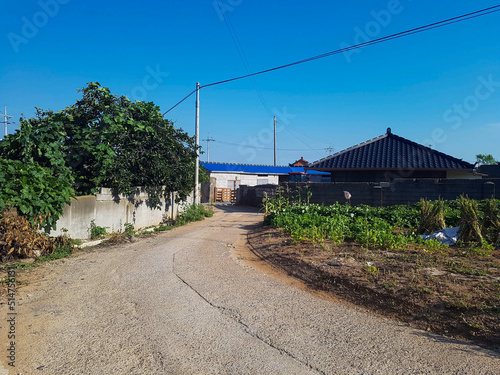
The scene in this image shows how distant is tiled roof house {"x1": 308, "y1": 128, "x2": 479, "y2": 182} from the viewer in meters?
19.8

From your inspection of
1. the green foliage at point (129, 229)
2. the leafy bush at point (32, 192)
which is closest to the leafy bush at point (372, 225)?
the green foliage at point (129, 229)

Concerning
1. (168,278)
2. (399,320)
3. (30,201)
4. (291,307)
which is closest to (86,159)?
(30,201)

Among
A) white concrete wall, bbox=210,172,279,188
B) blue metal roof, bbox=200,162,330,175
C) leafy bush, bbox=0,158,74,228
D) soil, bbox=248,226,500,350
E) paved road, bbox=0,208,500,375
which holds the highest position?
blue metal roof, bbox=200,162,330,175

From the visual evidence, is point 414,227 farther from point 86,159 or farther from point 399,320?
point 86,159

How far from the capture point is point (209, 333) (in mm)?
4617

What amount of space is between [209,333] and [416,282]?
3.21m

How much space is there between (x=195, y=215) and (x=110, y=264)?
9960 mm

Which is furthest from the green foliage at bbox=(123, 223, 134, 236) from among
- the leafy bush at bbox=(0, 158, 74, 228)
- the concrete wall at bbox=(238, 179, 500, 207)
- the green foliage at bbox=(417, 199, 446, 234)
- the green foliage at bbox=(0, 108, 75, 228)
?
the green foliage at bbox=(417, 199, 446, 234)

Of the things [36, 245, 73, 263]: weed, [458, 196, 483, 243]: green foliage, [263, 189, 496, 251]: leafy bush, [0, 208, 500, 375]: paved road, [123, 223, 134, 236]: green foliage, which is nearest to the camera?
[0, 208, 500, 375]: paved road

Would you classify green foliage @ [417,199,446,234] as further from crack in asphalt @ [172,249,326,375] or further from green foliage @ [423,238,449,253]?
crack in asphalt @ [172,249,326,375]

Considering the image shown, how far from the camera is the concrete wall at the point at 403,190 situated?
15.6m

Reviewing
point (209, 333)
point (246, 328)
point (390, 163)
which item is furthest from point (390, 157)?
point (209, 333)

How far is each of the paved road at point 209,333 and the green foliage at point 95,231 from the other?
403 cm

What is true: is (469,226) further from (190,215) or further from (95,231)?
(190,215)
